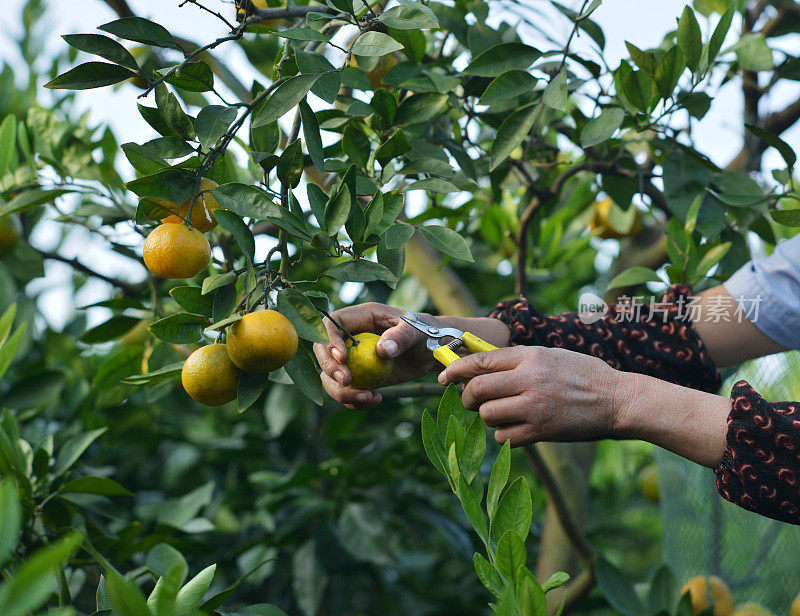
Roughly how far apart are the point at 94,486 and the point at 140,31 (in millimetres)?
622

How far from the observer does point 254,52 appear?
1.34m

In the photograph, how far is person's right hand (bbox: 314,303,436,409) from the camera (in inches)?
33.9

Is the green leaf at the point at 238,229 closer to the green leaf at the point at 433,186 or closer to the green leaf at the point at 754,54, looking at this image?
the green leaf at the point at 433,186

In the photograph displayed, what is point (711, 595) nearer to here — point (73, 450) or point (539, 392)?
point (539, 392)

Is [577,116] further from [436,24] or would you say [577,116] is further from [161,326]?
[161,326]

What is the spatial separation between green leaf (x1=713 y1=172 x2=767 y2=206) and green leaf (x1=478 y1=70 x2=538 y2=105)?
0.38 meters

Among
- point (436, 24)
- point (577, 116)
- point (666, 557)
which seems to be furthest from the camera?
point (666, 557)

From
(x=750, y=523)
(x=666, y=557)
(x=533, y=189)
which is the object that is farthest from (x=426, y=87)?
(x=666, y=557)

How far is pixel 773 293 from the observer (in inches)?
45.4

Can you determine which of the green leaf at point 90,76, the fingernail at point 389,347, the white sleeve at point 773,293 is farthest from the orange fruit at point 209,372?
the white sleeve at point 773,293

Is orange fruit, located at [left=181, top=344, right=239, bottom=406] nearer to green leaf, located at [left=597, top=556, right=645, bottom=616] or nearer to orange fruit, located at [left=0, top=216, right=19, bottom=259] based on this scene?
orange fruit, located at [left=0, top=216, right=19, bottom=259]

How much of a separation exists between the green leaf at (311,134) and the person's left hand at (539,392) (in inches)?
10.6

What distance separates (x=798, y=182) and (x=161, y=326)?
1.62 meters

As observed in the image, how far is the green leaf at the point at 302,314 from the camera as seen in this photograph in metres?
0.71
